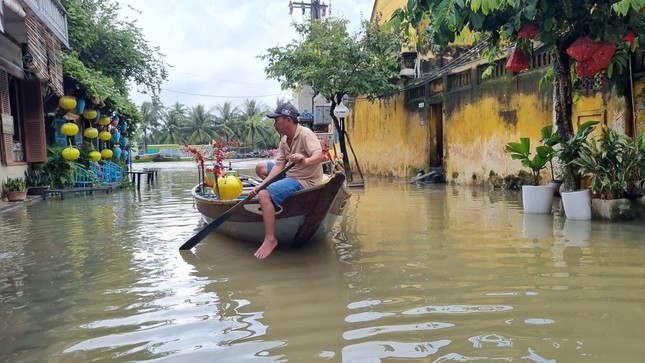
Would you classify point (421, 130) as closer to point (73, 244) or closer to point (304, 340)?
point (73, 244)

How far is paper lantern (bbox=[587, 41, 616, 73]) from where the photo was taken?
619 centimetres

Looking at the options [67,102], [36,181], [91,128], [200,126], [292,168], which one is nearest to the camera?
[292,168]

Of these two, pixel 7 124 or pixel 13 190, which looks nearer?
pixel 13 190

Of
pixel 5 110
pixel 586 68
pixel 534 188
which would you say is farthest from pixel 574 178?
pixel 5 110

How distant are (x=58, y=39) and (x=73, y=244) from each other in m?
6.71

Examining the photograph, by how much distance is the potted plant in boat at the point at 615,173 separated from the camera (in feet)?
20.5

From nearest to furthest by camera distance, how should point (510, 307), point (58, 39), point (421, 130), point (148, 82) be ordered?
1. point (510, 307)
2. point (58, 39)
3. point (421, 130)
4. point (148, 82)

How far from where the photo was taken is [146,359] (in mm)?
2742

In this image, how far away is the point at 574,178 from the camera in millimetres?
6758

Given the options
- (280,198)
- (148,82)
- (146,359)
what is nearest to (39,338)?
(146,359)

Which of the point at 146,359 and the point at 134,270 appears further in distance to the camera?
the point at 134,270

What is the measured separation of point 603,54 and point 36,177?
38.7 feet

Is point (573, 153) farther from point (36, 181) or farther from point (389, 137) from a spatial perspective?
point (36, 181)

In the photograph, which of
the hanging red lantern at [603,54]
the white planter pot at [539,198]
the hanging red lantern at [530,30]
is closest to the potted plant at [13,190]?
the white planter pot at [539,198]
